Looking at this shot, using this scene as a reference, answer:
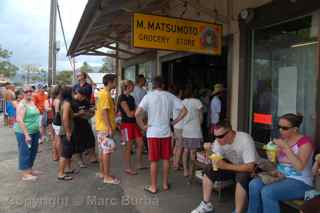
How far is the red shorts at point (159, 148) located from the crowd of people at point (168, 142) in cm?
1

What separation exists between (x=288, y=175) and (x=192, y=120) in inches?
85.6

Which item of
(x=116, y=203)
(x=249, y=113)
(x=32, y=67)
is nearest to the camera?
(x=116, y=203)

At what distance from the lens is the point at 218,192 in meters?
4.26

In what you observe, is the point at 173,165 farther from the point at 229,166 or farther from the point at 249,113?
the point at 229,166

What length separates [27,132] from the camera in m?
4.79

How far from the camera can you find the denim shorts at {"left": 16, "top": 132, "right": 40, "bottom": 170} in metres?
4.91

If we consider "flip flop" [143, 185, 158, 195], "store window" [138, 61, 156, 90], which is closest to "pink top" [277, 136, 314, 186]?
"flip flop" [143, 185, 158, 195]

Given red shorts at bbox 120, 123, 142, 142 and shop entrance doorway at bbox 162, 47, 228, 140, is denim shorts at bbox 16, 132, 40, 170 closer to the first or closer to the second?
red shorts at bbox 120, 123, 142, 142

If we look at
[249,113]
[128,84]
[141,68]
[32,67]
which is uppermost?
[32,67]

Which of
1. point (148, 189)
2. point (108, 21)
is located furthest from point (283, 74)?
point (108, 21)

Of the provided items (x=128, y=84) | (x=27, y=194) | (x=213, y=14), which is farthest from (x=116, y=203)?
(x=213, y=14)

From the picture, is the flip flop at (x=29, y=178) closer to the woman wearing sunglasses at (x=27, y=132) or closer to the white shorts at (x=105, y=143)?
the woman wearing sunglasses at (x=27, y=132)

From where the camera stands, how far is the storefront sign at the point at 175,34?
13.4 ft

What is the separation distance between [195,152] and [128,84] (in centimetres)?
185
